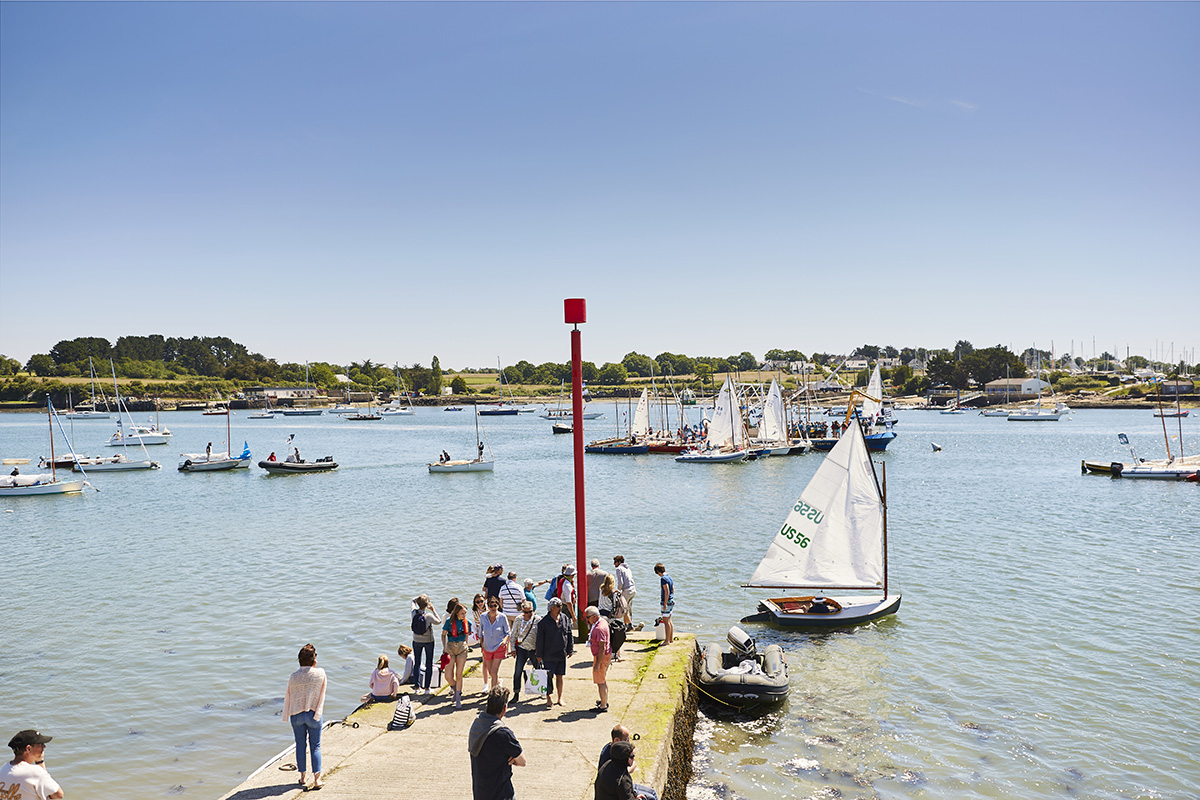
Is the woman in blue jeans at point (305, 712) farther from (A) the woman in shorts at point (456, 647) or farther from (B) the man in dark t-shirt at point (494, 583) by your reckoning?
(B) the man in dark t-shirt at point (494, 583)

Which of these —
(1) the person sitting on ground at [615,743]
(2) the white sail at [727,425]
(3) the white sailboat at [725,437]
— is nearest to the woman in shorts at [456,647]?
(1) the person sitting on ground at [615,743]

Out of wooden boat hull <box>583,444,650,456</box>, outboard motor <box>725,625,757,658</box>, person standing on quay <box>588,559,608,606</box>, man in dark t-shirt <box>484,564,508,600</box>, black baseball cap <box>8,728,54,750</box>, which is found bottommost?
wooden boat hull <box>583,444,650,456</box>

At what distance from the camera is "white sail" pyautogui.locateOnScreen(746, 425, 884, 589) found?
67.3ft

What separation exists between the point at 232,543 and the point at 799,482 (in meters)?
37.9

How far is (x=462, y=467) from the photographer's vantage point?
66000 mm

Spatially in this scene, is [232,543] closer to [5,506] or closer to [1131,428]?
[5,506]

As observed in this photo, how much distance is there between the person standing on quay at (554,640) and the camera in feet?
37.1

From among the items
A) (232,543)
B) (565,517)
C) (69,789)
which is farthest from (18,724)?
(565,517)

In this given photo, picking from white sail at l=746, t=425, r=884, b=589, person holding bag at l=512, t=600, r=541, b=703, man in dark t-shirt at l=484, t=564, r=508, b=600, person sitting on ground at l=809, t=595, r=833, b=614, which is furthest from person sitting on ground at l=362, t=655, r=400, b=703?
person sitting on ground at l=809, t=595, r=833, b=614

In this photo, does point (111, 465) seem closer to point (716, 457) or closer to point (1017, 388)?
point (716, 457)

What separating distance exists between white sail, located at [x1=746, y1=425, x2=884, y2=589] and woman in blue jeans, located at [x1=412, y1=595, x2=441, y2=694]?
991 centimetres

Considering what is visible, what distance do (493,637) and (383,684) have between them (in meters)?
2.09

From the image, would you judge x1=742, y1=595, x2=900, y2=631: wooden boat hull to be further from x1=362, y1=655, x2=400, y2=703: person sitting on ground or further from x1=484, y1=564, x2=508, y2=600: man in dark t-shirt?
x1=362, y1=655, x2=400, y2=703: person sitting on ground

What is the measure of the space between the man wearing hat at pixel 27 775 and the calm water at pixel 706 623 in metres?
5.89
